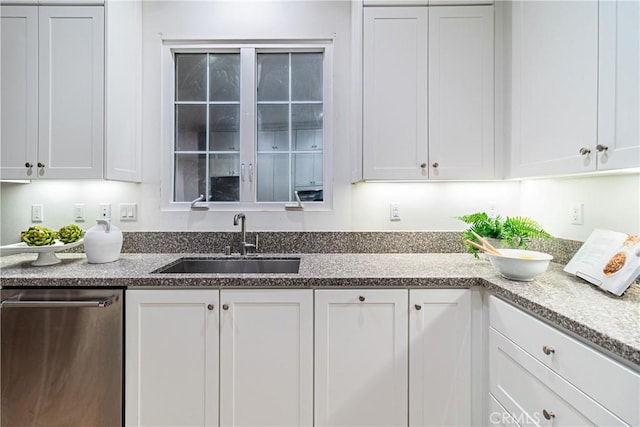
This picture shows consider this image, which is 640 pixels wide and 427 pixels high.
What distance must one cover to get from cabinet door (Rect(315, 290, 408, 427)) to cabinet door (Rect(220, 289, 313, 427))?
85mm

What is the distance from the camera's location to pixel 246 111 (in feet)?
6.59

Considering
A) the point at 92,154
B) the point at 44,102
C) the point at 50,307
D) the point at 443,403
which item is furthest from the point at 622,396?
the point at 44,102

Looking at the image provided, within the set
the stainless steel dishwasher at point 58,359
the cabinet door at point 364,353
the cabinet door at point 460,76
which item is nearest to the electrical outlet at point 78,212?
the stainless steel dishwasher at point 58,359

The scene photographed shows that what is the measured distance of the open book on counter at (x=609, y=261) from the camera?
1.09 m

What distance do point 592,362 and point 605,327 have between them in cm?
10

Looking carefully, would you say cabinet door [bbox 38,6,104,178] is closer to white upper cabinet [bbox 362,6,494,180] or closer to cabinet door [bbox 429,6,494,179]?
white upper cabinet [bbox 362,6,494,180]

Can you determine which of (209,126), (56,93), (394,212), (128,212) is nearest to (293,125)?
(209,126)

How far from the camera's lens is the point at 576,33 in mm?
1242

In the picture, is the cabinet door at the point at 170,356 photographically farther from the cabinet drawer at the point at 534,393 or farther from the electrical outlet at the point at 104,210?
the cabinet drawer at the point at 534,393

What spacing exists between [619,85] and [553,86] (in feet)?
1.00

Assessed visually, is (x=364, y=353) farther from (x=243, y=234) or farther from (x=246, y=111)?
(x=246, y=111)

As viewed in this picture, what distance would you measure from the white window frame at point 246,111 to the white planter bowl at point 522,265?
1037 millimetres

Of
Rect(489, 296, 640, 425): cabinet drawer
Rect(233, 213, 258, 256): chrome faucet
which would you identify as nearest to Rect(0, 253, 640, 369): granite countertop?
Rect(489, 296, 640, 425): cabinet drawer

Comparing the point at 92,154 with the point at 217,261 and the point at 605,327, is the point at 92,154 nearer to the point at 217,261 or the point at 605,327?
the point at 217,261
